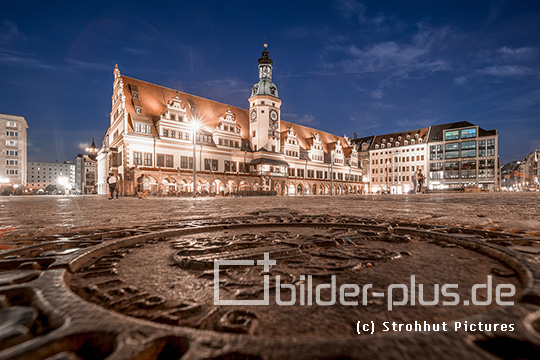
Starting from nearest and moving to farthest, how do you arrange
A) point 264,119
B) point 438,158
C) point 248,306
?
point 248,306 < point 264,119 < point 438,158

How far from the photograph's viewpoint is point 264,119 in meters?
41.3

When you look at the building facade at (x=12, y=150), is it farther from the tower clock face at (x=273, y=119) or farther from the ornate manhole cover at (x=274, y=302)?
the ornate manhole cover at (x=274, y=302)

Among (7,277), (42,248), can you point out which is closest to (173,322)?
(7,277)

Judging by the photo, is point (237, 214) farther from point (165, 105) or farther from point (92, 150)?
point (92, 150)

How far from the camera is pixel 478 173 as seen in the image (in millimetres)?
56844

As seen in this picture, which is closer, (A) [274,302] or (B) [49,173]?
(A) [274,302]

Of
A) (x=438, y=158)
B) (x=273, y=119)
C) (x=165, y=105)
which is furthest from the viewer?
(x=438, y=158)

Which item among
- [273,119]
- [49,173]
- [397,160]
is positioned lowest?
[49,173]

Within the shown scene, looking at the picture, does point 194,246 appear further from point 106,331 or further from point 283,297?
point 106,331

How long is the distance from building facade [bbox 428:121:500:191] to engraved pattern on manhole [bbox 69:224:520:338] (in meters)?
64.3

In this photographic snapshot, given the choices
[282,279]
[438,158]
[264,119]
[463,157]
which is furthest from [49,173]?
[282,279]

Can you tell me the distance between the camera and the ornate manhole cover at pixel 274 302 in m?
0.67

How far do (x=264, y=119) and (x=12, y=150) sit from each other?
178ft

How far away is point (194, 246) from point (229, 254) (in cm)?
41
